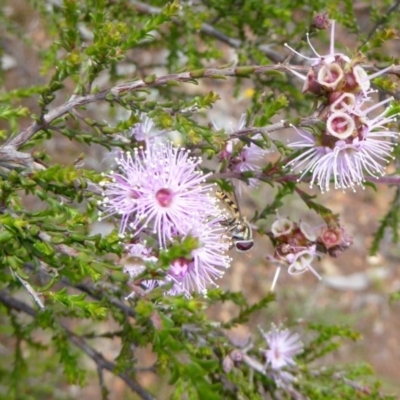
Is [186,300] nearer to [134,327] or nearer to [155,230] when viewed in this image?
[155,230]

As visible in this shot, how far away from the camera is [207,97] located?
212 cm

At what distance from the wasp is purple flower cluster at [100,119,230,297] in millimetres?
94

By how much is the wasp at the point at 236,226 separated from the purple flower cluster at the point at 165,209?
0.09 meters

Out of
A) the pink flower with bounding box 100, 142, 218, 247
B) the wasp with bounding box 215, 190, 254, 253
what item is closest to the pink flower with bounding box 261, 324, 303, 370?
the wasp with bounding box 215, 190, 254, 253

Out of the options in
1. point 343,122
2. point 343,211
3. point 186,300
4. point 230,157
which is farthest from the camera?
point 343,211

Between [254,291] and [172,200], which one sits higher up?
[172,200]

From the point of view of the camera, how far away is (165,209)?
2.00m

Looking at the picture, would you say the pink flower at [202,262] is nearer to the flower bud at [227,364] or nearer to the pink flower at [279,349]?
the flower bud at [227,364]

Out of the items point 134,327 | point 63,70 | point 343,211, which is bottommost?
point 343,211

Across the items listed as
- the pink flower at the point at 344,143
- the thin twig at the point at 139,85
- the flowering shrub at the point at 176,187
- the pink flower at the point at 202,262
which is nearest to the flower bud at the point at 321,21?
the flowering shrub at the point at 176,187

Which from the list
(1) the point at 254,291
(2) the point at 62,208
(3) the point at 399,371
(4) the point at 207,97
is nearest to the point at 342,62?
(4) the point at 207,97

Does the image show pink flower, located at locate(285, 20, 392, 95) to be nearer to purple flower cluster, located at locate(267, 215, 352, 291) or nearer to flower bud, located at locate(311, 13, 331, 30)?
flower bud, located at locate(311, 13, 331, 30)

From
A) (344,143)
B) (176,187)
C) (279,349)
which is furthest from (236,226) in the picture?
(279,349)

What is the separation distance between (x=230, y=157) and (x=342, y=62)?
57 cm
